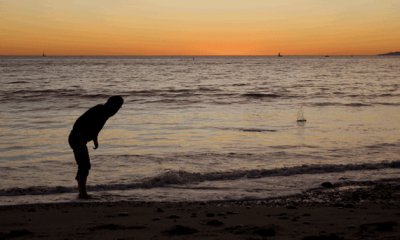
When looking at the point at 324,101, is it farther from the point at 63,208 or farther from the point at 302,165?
the point at 63,208

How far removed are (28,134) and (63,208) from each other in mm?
7363

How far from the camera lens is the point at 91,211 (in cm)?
509

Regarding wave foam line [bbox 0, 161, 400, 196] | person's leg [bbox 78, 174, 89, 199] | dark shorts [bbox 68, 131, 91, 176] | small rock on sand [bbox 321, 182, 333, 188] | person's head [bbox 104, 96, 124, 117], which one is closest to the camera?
person's head [bbox 104, 96, 124, 117]

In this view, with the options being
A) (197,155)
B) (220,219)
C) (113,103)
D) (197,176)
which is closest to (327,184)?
(197,176)

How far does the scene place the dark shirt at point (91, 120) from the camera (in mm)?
5438

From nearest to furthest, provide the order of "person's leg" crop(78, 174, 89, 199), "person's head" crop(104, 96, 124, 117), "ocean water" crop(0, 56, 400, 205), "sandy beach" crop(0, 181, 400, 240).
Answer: "sandy beach" crop(0, 181, 400, 240)
"person's head" crop(104, 96, 124, 117)
"person's leg" crop(78, 174, 89, 199)
"ocean water" crop(0, 56, 400, 205)

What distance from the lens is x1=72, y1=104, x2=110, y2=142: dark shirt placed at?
5.44m

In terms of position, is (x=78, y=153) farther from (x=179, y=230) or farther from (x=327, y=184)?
(x=327, y=184)

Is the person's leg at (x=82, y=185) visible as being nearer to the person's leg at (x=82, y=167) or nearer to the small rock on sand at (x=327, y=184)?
the person's leg at (x=82, y=167)

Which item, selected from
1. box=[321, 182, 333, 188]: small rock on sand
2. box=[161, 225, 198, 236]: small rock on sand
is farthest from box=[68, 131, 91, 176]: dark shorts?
box=[321, 182, 333, 188]: small rock on sand

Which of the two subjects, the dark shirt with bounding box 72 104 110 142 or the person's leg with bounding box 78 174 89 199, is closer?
the dark shirt with bounding box 72 104 110 142

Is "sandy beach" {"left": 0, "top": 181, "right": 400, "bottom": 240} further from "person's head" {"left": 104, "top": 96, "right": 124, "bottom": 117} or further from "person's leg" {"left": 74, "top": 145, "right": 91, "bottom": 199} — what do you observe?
"person's head" {"left": 104, "top": 96, "right": 124, "bottom": 117}

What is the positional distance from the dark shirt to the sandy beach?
3.59ft

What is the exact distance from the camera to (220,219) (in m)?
4.65
